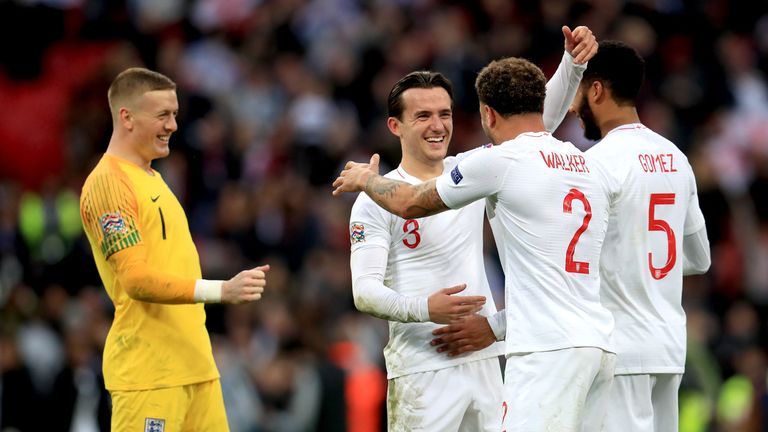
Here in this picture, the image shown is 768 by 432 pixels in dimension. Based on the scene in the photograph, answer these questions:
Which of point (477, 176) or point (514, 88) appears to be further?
point (514, 88)

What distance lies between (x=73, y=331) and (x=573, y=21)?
27.7 feet

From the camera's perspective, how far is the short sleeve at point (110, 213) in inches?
293

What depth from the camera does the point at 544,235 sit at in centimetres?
689

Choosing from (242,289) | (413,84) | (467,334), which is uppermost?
(413,84)

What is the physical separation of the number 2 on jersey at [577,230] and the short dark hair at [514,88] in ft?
1.71

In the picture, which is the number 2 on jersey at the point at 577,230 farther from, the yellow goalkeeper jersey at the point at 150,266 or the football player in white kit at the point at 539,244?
the yellow goalkeeper jersey at the point at 150,266

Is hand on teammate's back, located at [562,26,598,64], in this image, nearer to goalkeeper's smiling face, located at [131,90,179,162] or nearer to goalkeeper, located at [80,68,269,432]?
goalkeeper, located at [80,68,269,432]

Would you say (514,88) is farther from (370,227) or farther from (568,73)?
(370,227)

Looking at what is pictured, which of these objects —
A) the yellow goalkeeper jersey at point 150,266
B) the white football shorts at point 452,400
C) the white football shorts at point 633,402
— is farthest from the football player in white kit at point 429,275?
the yellow goalkeeper jersey at point 150,266

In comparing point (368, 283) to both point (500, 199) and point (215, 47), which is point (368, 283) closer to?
point (500, 199)

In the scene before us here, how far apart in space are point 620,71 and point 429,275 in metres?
1.60

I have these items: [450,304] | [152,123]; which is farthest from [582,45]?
[152,123]

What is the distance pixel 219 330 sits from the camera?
1349 cm

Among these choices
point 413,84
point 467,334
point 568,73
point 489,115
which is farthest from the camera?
point 413,84
